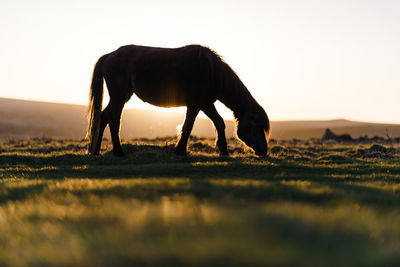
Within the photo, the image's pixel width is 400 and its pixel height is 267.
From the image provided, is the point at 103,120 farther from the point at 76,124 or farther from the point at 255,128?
the point at 76,124

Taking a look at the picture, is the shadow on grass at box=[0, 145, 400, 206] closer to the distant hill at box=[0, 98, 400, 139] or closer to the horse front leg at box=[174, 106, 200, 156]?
the horse front leg at box=[174, 106, 200, 156]

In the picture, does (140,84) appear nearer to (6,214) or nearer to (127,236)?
(6,214)

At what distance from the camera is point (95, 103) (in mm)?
12711

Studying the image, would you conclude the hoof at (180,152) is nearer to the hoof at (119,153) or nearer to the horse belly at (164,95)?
the horse belly at (164,95)

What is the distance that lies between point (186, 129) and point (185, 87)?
1324mm

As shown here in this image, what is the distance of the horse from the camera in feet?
37.1

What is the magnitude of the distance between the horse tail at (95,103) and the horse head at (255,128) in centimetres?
477

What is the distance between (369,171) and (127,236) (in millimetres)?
8436

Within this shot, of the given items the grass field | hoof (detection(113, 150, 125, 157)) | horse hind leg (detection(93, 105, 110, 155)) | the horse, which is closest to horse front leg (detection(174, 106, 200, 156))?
the horse

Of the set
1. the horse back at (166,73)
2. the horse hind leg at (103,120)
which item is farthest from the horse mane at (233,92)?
the horse hind leg at (103,120)

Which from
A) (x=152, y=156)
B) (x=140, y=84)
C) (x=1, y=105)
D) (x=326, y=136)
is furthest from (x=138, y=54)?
(x=1, y=105)

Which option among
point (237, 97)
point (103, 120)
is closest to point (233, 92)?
point (237, 97)

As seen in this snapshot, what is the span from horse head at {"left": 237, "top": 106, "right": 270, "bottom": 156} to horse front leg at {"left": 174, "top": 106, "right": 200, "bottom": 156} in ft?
4.91

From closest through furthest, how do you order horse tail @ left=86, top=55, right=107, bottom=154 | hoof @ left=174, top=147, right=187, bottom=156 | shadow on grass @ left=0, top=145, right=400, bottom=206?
shadow on grass @ left=0, top=145, right=400, bottom=206, hoof @ left=174, top=147, right=187, bottom=156, horse tail @ left=86, top=55, right=107, bottom=154
